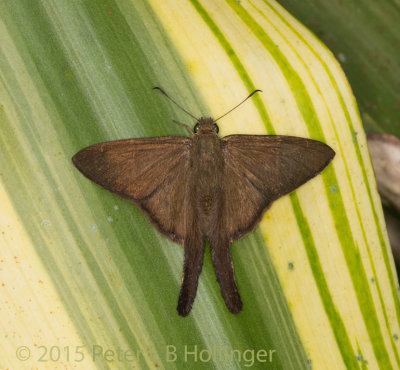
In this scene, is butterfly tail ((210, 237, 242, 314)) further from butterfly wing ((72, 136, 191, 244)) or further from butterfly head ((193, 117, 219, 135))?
butterfly head ((193, 117, 219, 135))

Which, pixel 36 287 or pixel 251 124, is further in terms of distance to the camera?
pixel 251 124

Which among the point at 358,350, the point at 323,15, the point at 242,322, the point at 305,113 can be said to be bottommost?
the point at 358,350

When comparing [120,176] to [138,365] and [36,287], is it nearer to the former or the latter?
[36,287]

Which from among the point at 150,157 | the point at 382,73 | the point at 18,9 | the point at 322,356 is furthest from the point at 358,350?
the point at 18,9

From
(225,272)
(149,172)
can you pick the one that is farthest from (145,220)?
(225,272)

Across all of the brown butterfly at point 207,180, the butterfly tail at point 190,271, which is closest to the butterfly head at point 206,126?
the brown butterfly at point 207,180

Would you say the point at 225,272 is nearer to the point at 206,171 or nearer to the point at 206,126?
the point at 206,171

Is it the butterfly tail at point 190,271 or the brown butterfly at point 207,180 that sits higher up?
the brown butterfly at point 207,180

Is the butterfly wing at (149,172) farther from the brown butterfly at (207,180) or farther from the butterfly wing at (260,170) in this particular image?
the butterfly wing at (260,170)

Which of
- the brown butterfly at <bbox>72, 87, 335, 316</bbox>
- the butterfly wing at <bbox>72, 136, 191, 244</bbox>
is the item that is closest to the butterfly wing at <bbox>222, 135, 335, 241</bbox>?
the brown butterfly at <bbox>72, 87, 335, 316</bbox>
